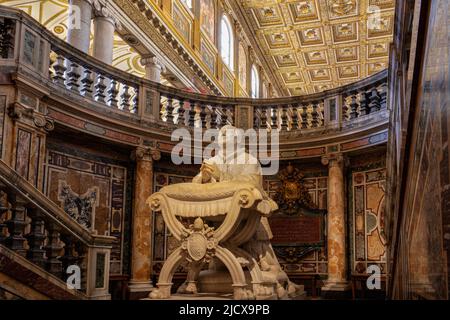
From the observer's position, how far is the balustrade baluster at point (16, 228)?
4.82 meters

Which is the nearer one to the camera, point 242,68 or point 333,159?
point 333,159

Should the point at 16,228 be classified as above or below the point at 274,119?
below

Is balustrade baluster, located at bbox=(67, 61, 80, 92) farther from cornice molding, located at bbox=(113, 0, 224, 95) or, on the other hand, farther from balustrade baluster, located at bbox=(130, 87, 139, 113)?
cornice molding, located at bbox=(113, 0, 224, 95)

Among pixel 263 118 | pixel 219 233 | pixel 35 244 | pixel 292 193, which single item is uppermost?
→ pixel 263 118

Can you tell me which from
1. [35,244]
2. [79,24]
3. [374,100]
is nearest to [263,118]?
[374,100]

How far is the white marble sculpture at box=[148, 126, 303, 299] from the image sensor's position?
5766 mm

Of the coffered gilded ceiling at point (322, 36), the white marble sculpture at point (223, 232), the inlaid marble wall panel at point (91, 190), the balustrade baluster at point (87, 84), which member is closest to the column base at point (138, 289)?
the inlaid marble wall panel at point (91, 190)

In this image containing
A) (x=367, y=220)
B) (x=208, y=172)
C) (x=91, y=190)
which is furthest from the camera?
(x=367, y=220)

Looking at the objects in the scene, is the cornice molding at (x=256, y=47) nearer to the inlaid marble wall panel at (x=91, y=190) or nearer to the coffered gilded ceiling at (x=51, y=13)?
the coffered gilded ceiling at (x=51, y=13)

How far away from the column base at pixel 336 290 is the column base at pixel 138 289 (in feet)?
10.7

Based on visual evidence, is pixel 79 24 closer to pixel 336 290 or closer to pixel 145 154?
pixel 145 154

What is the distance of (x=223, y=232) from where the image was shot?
581 cm

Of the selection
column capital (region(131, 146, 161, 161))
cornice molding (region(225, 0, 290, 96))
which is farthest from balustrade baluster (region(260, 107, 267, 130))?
cornice molding (region(225, 0, 290, 96))

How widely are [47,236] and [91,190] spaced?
4.28 m
